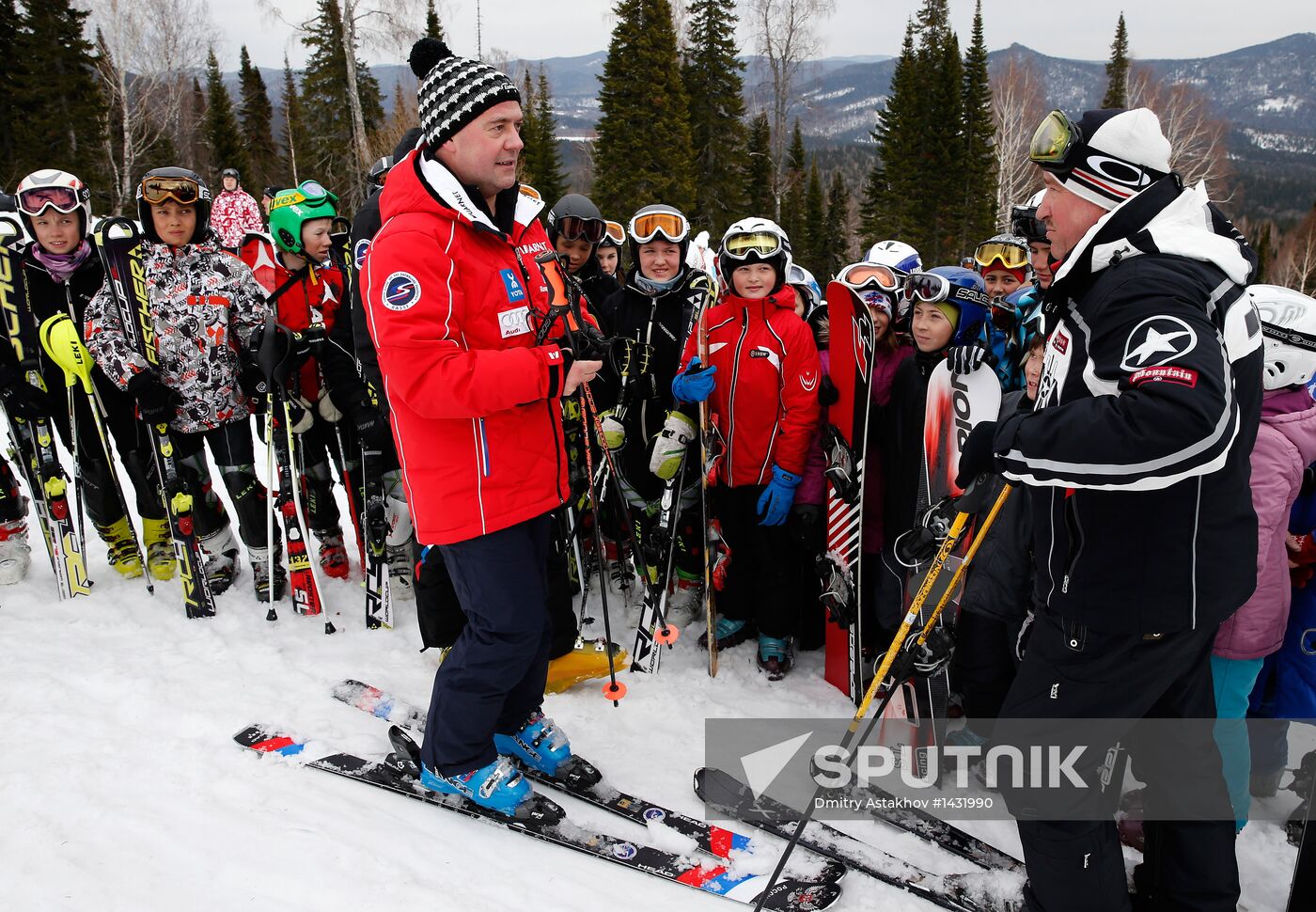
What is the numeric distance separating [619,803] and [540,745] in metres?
0.41

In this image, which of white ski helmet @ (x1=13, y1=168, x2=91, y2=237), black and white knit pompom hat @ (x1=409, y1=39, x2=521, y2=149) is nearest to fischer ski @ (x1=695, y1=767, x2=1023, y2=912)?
black and white knit pompom hat @ (x1=409, y1=39, x2=521, y2=149)

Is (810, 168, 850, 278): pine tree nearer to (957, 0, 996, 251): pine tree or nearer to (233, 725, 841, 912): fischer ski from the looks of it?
(957, 0, 996, 251): pine tree

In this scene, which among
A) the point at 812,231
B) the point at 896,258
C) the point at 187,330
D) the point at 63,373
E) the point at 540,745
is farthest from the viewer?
the point at 812,231

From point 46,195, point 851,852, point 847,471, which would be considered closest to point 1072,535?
point 851,852

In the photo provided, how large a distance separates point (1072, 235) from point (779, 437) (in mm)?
1946

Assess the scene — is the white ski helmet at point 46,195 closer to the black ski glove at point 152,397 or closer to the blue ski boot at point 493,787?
the black ski glove at point 152,397

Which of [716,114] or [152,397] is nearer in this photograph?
[152,397]

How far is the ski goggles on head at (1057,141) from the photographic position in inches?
81.8

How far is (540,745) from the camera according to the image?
325 cm

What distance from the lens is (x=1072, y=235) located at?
7.18ft

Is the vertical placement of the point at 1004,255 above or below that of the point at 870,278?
above

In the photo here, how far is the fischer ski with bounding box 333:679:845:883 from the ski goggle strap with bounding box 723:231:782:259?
253 centimetres

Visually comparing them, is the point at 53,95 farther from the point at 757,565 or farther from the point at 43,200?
the point at 757,565

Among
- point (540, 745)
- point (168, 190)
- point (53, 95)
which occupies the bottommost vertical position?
point (540, 745)
